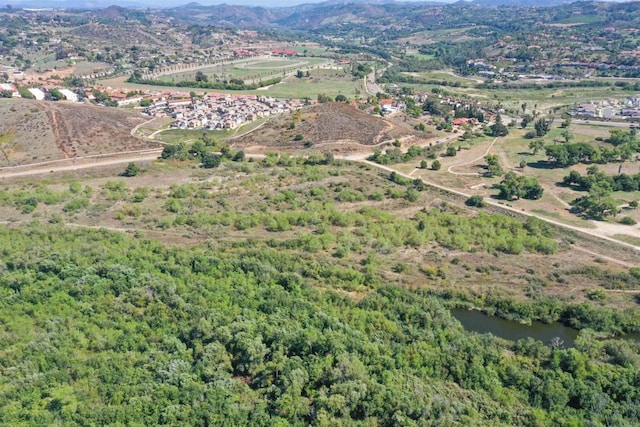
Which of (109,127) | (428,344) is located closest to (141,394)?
(428,344)

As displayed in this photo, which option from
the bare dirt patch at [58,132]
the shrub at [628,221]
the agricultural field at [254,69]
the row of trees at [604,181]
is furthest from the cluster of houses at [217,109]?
the shrub at [628,221]

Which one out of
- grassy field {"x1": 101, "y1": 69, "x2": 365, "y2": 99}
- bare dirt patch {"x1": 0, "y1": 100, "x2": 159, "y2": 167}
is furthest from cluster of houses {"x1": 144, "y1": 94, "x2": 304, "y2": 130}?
grassy field {"x1": 101, "y1": 69, "x2": 365, "y2": 99}

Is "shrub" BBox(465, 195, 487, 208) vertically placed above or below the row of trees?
below

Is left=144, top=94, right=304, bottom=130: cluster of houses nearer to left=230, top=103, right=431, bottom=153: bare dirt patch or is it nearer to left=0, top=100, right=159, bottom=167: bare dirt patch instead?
left=230, top=103, right=431, bottom=153: bare dirt patch

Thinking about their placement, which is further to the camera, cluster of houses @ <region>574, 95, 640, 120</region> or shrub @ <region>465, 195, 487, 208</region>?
cluster of houses @ <region>574, 95, 640, 120</region>

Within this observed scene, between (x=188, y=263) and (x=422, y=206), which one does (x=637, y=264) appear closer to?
(x=422, y=206)

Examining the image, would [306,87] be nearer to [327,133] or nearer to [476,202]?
[327,133]
